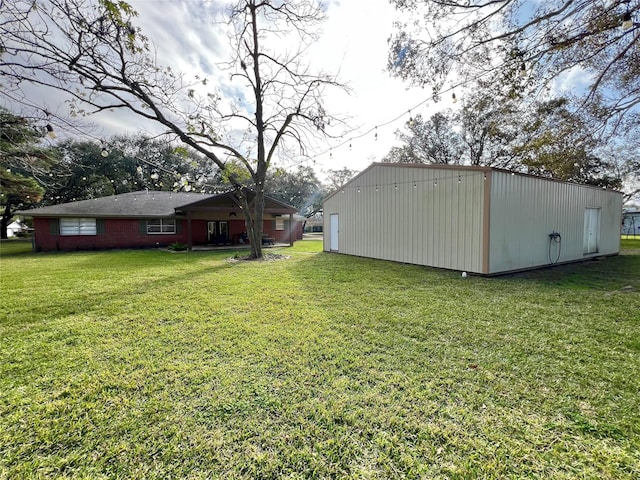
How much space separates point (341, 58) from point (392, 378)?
9768mm

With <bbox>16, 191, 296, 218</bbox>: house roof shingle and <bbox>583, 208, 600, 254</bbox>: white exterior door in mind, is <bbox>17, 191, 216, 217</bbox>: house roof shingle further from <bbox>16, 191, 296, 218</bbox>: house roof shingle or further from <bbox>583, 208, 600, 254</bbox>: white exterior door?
<bbox>583, 208, 600, 254</bbox>: white exterior door

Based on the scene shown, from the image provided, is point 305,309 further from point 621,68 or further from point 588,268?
point 621,68

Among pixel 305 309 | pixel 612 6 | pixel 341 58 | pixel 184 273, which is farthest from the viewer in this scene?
pixel 341 58

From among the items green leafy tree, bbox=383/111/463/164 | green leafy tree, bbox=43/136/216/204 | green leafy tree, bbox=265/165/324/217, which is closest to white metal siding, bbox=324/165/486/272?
green leafy tree, bbox=383/111/463/164

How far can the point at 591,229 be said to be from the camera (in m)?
10.1

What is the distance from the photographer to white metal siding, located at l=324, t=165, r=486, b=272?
23.3ft

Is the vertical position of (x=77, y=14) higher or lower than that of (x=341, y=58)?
lower

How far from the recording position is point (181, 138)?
9.26m

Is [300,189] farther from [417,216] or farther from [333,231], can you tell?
[417,216]

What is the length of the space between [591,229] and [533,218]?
177 inches

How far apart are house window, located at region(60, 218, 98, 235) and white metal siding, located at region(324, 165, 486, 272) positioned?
1297cm

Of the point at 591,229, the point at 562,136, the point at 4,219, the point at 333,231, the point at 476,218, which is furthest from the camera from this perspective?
the point at 4,219

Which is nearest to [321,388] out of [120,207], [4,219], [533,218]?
[533,218]

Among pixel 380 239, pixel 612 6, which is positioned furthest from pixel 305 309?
pixel 612 6
